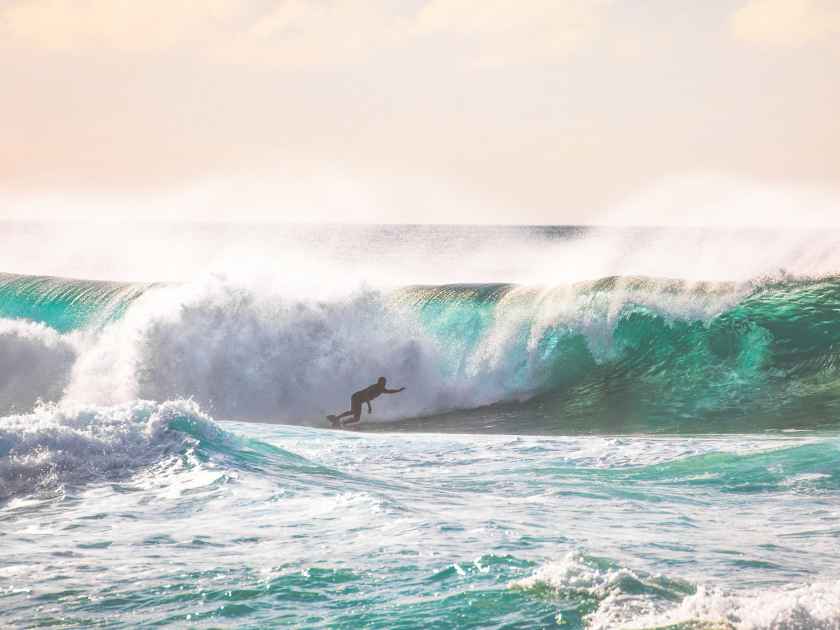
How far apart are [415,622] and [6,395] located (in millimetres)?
18171

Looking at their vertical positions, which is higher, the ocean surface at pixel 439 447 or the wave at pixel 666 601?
the ocean surface at pixel 439 447

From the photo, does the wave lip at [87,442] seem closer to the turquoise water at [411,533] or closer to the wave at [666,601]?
the turquoise water at [411,533]

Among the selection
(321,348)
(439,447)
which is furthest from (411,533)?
(321,348)

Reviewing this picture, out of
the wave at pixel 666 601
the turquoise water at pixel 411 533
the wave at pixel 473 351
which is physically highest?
the wave at pixel 473 351

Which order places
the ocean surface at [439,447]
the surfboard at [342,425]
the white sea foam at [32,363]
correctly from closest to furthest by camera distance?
the ocean surface at [439,447]
the surfboard at [342,425]
the white sea foam at [32,363]

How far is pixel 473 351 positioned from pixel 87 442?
11.9 meters

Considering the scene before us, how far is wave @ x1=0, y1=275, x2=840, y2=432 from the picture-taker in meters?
19.0

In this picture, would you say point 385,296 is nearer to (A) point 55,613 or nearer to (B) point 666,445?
(B) point 666,445

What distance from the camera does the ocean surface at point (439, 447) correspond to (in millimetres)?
7113

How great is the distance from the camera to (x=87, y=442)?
11164 millimetres

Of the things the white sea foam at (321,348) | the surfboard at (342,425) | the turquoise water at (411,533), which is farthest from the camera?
the white sea foam at (321,348)

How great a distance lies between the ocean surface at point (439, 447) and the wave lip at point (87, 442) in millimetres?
32

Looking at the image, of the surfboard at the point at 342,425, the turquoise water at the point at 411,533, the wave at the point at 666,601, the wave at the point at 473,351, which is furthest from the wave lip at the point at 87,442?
the wave at the point at 473,351

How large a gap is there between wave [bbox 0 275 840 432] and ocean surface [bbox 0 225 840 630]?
0.20 feet
